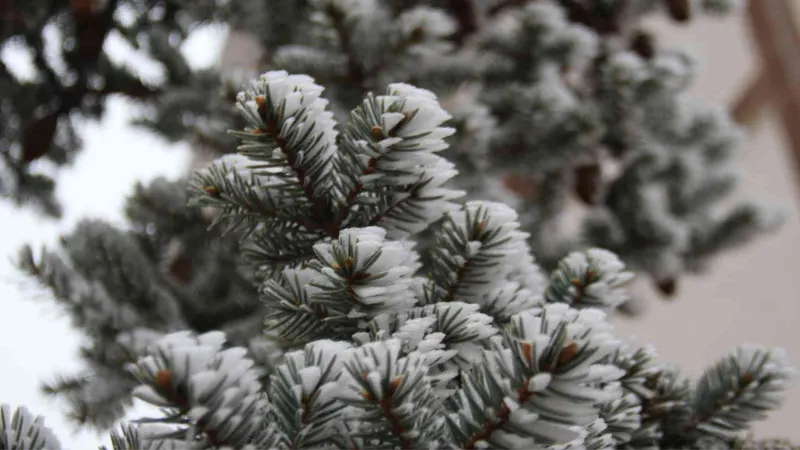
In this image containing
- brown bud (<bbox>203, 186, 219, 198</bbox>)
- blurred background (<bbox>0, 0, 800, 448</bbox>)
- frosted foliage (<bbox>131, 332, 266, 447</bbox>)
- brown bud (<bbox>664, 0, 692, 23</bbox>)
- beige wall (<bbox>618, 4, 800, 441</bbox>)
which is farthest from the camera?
beige wall (<bbox>618, 4, 800, 441</bbox>)

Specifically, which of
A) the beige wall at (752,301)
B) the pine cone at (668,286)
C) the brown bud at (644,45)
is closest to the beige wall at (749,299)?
the beige wall at (752,301)

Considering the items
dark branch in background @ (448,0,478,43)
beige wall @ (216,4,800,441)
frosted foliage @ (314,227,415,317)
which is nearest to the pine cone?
dark branch in background @ (448,0,478,43)

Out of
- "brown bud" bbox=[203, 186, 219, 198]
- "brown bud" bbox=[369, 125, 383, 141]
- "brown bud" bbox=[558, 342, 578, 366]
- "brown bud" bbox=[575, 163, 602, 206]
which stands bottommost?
"brown bud" bbox=[558, 342, 578, 366]

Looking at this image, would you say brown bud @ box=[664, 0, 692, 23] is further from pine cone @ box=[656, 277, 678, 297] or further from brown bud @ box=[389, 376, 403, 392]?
brown bud @ box=[389, 376, 403, 392]

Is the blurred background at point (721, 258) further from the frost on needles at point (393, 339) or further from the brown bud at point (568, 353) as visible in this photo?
the brown bud at point (568, 353)

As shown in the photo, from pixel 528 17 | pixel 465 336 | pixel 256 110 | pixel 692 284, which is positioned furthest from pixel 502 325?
pixel 692 284

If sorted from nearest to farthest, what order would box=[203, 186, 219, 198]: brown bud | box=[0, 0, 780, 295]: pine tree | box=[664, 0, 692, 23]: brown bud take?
box=[203, 186, 219, 198]: brown bud
box=[0, 0, 780, 295]: pine tree
box=[664, 0, 692, 23]: brown bud

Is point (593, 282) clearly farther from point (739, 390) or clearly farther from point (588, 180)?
point (588, 180)
